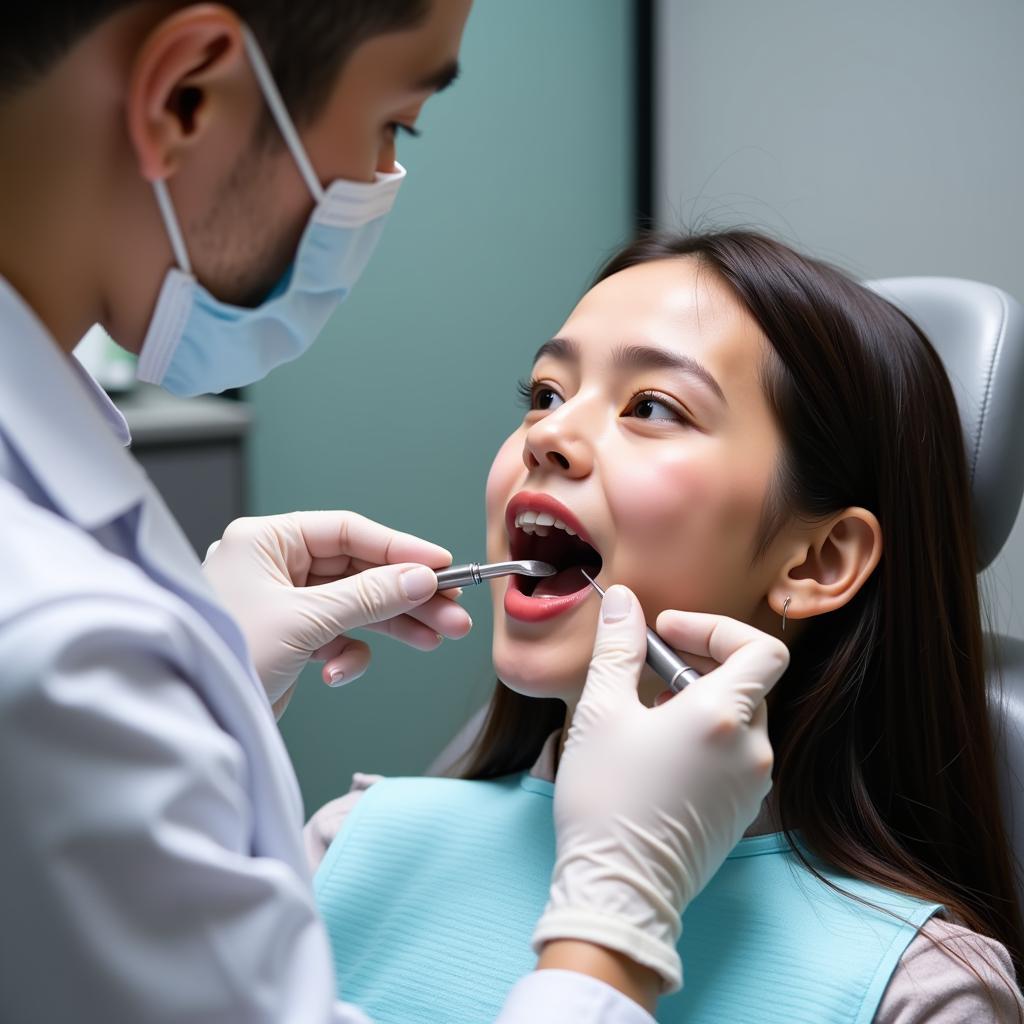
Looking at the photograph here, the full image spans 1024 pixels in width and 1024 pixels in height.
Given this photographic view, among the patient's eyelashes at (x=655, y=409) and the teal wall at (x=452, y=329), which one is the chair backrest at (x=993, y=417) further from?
the teal wall at (x=452, y=329)

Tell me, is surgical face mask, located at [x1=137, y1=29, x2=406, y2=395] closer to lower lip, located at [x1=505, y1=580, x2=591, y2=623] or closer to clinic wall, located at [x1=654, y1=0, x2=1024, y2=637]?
lower lip, located at [x1=505, y1=580, x2=591, y2=623]

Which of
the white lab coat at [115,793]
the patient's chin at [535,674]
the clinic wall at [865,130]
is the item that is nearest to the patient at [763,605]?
the patient's chin at [535,674]

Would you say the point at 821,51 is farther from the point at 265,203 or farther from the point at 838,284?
the point at 265,203

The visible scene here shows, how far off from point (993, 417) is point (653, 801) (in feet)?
2.63

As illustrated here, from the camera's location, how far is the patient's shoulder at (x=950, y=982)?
3.30 feet

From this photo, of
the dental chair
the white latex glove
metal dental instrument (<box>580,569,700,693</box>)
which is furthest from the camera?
the dental chair

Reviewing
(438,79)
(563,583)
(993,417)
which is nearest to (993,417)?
(993,417)

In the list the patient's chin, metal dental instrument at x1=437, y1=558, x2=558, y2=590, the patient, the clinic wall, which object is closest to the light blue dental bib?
the patient

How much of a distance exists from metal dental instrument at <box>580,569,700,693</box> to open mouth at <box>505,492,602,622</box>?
0.15 meters

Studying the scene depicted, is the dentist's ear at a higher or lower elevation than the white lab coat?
higher

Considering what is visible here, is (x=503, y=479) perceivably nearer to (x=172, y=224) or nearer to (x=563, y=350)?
(x=563, y=350)

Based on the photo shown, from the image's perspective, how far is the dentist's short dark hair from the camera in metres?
0.66

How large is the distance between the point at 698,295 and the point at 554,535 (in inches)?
12.0

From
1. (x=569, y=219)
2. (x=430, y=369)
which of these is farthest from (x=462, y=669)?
(x=569, y=219)
